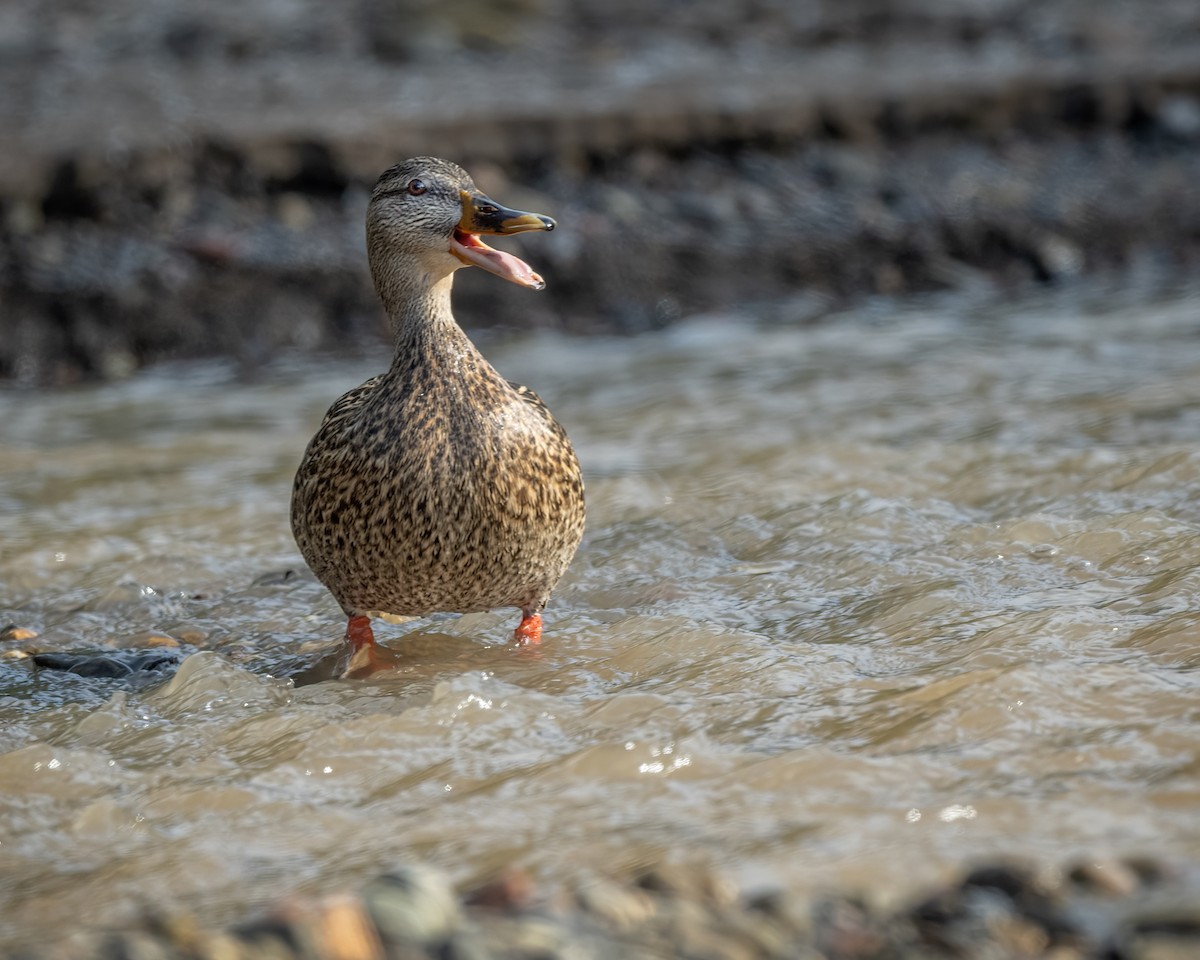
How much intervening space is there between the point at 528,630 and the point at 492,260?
1199 millimetres

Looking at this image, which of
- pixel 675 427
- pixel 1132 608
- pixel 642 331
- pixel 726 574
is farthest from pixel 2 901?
pixel 642 331

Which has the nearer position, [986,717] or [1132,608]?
[986,717]

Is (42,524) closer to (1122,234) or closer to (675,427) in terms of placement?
(675,427)

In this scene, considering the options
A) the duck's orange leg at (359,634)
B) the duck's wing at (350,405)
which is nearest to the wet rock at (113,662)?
the duck's orange leg at (359,634)

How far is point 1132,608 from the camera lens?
16.1ft

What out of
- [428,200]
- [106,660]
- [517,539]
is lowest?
[106,660]

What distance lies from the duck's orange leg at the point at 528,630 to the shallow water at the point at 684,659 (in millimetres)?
130

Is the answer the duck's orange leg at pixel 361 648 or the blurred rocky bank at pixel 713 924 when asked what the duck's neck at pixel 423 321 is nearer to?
the duck's orange leg at pixel 361 648

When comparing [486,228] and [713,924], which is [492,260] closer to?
[486,228]

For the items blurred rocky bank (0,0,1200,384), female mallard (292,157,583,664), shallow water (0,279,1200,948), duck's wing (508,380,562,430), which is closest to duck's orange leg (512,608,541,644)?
female mallard (292,157,583,664)

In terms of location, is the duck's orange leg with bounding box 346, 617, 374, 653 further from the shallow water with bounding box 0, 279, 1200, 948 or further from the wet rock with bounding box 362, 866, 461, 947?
the wet rock with bounding box 362, 866, 461, 947

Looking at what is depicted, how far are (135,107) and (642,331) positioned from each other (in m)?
4.05

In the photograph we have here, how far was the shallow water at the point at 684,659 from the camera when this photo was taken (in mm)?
3701

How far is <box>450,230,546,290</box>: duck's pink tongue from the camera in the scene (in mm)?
4766
